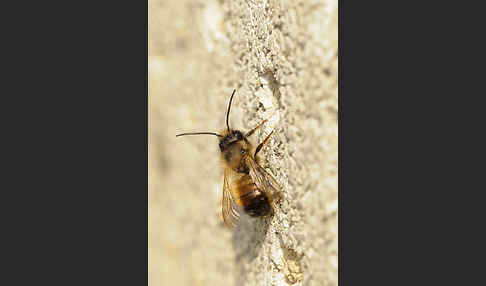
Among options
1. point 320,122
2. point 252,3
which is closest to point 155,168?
point 252,3

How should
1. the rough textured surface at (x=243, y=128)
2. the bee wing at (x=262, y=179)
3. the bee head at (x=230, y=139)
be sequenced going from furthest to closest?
1. the bee head at (x=230, y=139)
2. the bee wing at (x=262, y=179)
3. the rough textured surface at (x=243, y=128)

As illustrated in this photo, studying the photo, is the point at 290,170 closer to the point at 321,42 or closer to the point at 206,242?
the point at 321,42

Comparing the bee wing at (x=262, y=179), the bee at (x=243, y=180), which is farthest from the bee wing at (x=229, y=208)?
the bee wing at (x=262, y=179)

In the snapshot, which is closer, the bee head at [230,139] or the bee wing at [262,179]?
the bee wing at [262,179]

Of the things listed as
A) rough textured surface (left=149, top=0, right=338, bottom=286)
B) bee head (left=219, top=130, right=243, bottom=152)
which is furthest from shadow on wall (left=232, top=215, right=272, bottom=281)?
bee head (left=219, top=130, right=243, bottom=152)

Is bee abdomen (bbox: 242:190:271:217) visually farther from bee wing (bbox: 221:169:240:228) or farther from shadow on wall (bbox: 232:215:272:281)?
bee wing (bbox: 221:169:240:228)

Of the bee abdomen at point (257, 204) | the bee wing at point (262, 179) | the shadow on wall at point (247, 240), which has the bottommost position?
the shadow on wall at point (247, 240)

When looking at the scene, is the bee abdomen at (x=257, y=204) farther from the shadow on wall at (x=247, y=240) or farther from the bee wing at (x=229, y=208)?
the bee wing at (x=229, y=208)
